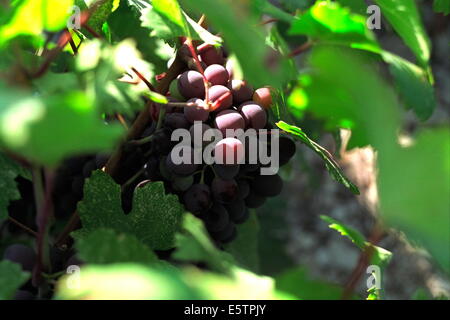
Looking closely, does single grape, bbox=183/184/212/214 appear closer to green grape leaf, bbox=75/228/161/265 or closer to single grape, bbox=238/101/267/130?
single grape, bbox=238/101/267/130

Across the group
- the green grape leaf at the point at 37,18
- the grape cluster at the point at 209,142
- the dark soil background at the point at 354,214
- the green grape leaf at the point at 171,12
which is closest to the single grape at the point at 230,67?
the grape cluster at the point at 209,142

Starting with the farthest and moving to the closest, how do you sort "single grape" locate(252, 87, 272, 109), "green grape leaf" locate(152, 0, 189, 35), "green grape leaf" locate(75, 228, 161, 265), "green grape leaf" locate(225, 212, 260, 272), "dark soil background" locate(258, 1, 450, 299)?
"dark soil background" locate(258, 1, 450, 299)
"green grape leaf" locate(225, 212, 260, 272)
"single grape" locate(252, 87, 272, 109)
"green grape leaf" locate(152, 0, 189, 35)
"green grape leaf" locate(75, 228, 161, 265)

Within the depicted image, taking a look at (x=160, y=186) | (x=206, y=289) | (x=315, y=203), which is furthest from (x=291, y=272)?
(x=315, y=203)

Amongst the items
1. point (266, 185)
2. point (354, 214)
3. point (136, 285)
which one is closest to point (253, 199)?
point (266, 185)

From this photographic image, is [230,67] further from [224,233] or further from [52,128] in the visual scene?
[52,128]

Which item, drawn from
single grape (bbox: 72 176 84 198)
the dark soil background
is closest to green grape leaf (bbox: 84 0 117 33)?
single grape (bbox: 72 176 84 198)

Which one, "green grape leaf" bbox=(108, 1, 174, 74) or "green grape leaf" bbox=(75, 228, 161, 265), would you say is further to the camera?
"green grape leaf" bbox=(108, 1, 174, 74)

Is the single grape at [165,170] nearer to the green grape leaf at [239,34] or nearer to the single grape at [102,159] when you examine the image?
the single grape at [102,159]
